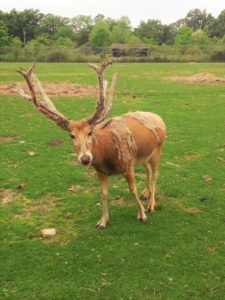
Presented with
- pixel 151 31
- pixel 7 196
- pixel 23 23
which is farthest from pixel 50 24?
pixel 7 196

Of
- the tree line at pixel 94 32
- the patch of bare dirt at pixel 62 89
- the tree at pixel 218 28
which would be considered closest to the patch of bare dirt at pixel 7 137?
the patch of bare dirt at pixel 62 89

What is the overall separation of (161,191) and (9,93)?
53.2ft

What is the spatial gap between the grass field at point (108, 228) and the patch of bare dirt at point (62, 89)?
995 centimetres

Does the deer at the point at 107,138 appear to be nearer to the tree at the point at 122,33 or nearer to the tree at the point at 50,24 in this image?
the tree at the point at 122,33

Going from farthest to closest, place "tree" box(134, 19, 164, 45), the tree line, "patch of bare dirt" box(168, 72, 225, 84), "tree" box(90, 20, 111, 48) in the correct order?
1. "tree" box(134, 19, 164, 45)
2. "tree" box(90, 20, 111, 48)
3. the tree line
4. "patch of bare dirt" box(168, 72, 225, 84)

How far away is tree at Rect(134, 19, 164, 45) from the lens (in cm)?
11819

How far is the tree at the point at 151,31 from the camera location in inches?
4653

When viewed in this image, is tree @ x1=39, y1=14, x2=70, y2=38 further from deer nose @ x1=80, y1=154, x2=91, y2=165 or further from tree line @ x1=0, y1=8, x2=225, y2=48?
deer nose @ x1=80, y1=154, x2=91, y2=165

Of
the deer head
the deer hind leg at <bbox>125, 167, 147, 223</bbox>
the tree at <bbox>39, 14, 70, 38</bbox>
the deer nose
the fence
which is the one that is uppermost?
the tree at <bbox>39, 14, 70, 38</bbox>

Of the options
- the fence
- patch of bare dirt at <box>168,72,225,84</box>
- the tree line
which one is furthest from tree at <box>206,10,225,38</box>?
patch of bare dirt at <box>168,72,225,84</box>

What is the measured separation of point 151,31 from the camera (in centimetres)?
11956

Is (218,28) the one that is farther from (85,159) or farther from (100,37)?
(85,159)

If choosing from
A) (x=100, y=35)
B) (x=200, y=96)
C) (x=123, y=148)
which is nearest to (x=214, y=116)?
(x=200, y=96)

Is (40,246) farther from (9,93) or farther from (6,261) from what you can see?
(9,93)
